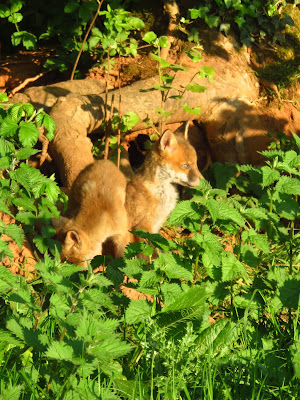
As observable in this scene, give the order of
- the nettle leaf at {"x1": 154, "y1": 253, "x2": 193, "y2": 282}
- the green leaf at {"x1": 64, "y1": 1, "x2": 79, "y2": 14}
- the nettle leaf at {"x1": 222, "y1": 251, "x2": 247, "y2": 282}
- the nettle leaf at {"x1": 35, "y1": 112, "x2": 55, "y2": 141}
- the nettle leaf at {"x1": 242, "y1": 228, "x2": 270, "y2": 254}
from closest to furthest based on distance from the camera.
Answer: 1. the nettle leaf at {"x1": 154, "y1": 253, "x2": 193, "y2": 282}
2. the nettle leaf at {"x1": 222, "y1": 251, "x2": 247, "y2": 282}
3. the nettle leaf at {"x1": 242, "y1": 228, "x2": 270, "y2": 254}
4. the nettle leaf at {"x1": 35, "y1": 112, "x2": 55, "y2": 141}
5. the green leaf at {"x1": 64, "y1": 1, "x2": 79, "y2": 14}

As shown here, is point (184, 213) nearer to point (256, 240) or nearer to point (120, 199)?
point (256, 240)

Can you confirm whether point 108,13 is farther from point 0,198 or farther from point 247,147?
point 0,198

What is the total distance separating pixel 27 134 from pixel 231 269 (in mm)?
2032

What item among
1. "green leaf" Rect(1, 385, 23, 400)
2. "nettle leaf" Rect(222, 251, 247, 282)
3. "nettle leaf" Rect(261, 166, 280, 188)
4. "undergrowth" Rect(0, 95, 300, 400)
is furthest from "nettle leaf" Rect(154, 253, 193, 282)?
"green leaf" Rect(1, 385, 23, 400)

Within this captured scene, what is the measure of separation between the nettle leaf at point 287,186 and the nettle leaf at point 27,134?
202cm

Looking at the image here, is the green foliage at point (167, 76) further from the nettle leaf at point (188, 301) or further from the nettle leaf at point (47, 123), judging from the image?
the nettle leaf at point (188, 301)

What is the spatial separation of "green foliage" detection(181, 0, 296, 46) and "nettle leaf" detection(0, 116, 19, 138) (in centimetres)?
419

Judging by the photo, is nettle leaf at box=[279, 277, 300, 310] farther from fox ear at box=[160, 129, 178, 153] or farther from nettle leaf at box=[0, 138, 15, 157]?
fox ear at box=[160, 129, 178, 153]

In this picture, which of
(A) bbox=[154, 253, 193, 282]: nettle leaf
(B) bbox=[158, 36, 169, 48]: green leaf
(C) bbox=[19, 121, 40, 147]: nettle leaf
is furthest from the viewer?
(B) bbox=[158, 36, 169, 48]: green leaf

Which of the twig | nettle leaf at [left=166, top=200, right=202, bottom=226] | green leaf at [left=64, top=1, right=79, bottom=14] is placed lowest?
the twig

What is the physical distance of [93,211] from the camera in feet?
23.1

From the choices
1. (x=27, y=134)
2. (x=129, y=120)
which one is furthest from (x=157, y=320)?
(x=129, y=120)

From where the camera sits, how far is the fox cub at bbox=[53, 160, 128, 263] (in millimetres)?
6992

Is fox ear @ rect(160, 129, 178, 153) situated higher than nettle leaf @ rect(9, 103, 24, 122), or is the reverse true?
nettle leaf @ rect(9, 103, 24, 122)
